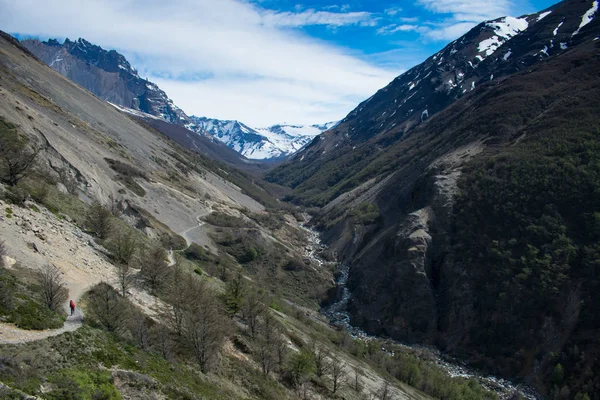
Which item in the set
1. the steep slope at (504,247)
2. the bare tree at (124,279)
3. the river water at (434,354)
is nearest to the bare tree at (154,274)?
the bare tree at (124,279)

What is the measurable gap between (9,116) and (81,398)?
53545mm

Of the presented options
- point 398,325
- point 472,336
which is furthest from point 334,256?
point 472,336

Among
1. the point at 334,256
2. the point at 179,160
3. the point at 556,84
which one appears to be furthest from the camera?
the point at 179,160

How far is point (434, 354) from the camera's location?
172 feet

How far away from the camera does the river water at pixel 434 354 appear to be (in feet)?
146

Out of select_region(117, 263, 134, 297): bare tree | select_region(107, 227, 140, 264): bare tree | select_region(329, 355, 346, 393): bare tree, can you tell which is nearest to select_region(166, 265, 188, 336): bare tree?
select_region(117, 263, 134, 297): bare tree

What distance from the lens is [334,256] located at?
86938mm

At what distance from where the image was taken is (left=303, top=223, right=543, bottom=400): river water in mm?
44500

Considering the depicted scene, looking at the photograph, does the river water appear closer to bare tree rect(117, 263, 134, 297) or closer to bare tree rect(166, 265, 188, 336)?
bare tree rect(166, 265, 188, 336)

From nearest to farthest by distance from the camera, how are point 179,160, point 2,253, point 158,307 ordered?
point 2,253
point 158,307
point 179,160

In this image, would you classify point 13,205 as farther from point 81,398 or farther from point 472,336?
point 472,336

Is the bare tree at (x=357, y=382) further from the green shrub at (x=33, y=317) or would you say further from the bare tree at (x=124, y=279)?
the green shrub at (x=33, y=317)

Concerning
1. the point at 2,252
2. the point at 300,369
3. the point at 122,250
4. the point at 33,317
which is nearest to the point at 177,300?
the point at 122,250

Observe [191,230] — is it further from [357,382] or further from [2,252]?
[2,252]
